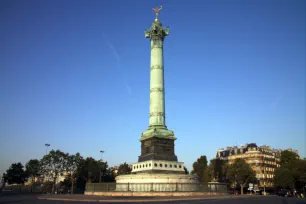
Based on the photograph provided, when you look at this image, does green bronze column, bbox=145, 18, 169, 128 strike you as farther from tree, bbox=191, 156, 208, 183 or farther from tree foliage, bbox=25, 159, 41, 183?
tree, bbox=191, 156, 208, 183

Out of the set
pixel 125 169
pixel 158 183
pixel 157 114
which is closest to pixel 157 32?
pixel 157 114

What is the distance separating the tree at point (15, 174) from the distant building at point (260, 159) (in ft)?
229

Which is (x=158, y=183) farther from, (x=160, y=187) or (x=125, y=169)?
(x=125, y=169)

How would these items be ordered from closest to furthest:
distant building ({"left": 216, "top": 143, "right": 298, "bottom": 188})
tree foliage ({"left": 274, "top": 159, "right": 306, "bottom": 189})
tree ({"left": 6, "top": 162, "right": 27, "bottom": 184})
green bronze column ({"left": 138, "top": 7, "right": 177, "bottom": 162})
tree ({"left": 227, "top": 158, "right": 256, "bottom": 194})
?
green bronze column ({"left": 138, "top": 7, "right": 177, "bottom": 162})
tree foliage ({"left": 274, "top": 159, "right": 306, "bottom": 189})
tree ({"left": 227, "top": 158, "right": 256, "bottom": 194})
distant building ({"left": 216, "top": 143, "right": 298, "bottom": 188})
tree ({"left": 6, "top": 162, "right": 27, "bottom": 184})

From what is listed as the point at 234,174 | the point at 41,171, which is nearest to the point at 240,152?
the point at 234,174

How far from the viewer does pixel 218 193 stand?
130 feet

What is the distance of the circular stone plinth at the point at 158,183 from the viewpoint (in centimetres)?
3744

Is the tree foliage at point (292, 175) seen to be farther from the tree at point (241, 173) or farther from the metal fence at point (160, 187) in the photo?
the metal fence at point (160, 187)

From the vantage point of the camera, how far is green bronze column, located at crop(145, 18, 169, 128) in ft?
157

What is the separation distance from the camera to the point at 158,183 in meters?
37.1

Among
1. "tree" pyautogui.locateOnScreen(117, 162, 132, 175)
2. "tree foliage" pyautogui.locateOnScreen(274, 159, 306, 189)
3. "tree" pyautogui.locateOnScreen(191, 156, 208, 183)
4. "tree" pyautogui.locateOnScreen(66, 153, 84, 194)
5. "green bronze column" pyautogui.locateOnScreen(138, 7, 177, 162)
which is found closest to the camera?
"green bronze column" pyautogui.locateOnScreen(138, 7, 177, 162)

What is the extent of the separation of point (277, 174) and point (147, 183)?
45.7 metres

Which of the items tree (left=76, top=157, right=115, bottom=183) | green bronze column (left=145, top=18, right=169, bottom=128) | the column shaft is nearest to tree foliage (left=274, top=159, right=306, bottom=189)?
green bronze column (left=145, top=18, right=169, bottom=128)

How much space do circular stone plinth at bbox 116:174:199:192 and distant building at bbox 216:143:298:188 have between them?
5058 cm
